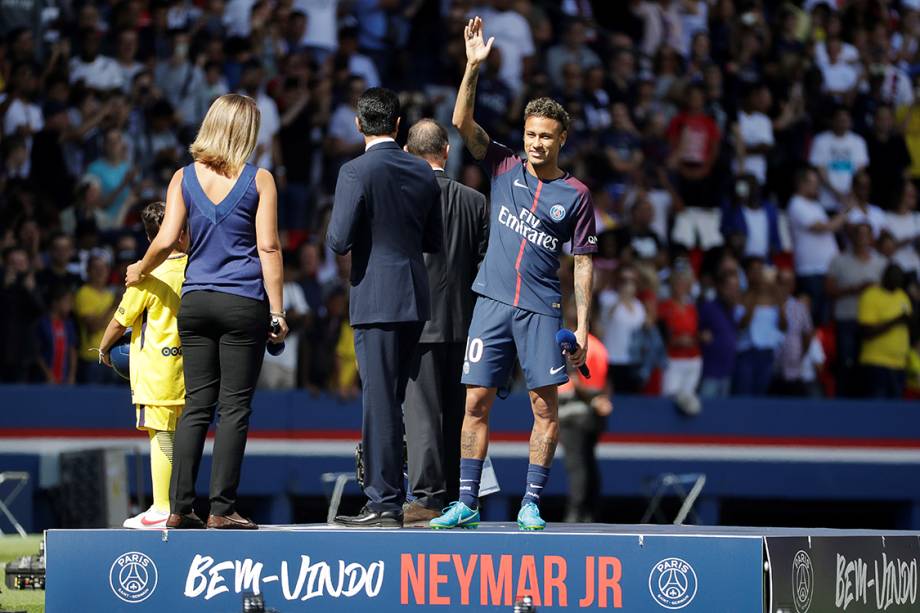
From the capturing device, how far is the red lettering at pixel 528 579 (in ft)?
25.0

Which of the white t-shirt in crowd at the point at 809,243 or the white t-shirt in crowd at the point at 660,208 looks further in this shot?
the white t-shirt in crowd at the point at 809,243

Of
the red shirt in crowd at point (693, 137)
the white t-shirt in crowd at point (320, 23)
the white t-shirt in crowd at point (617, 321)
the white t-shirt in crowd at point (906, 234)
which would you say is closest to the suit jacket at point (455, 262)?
the white t-shirt in crowd at point (617, 321)

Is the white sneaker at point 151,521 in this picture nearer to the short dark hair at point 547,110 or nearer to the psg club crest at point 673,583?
the psg club crest at point 673,583

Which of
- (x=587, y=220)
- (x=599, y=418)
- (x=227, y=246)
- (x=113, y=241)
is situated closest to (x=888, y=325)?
(x=599, y=418)

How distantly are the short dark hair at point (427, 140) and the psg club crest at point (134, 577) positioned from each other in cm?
249

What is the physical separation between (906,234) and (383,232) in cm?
1163

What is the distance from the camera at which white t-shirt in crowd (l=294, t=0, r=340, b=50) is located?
17438 mm

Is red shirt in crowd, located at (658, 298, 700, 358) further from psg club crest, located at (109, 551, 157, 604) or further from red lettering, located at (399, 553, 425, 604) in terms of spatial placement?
psg club crest, located at (109, 551, 157, 604)

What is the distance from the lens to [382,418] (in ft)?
26.3

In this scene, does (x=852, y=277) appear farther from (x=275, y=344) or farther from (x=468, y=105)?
(x=275, y=344)

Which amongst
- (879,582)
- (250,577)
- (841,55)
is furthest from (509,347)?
(841,55)

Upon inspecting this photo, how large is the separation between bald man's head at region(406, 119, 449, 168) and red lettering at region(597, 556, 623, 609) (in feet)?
7.91

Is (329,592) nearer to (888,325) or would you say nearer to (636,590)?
(636,590)

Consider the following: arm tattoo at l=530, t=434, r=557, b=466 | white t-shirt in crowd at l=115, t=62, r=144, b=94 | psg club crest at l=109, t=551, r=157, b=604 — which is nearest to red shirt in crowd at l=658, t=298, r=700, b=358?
white t-shirt in crowd at l=115, t=62, r=144, b=94
